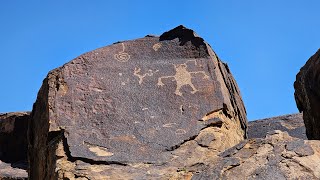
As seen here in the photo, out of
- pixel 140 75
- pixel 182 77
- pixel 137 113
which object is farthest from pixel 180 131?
pixel 140 75

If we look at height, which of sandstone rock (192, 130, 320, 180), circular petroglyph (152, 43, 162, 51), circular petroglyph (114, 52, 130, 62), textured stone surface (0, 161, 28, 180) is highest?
circular petroglyph (152, 43, 162, 51)

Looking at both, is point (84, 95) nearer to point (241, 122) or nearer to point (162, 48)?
point (162, 48)

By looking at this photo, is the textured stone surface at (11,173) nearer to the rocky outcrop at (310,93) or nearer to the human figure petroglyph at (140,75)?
the human figure petroglyph at (140,75)

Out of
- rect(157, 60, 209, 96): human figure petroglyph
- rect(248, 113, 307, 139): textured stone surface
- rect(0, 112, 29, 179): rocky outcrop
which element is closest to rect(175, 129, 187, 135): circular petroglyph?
rect(157, 60, 209, 96): human figure petroglyph

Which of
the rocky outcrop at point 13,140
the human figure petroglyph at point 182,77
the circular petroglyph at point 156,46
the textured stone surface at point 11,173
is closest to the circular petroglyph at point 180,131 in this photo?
the human figure petroglyph at point 182,77

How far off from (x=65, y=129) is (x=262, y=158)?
1.66 meters

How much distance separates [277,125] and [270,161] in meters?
4.09

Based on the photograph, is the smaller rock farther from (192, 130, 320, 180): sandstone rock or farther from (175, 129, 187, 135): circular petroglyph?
(175, 129, 187, 135): circular petroglyph

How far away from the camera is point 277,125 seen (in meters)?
7.32

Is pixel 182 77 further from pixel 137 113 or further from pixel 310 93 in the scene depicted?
pixel 310 93

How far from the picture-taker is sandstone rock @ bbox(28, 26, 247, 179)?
4.14 metres

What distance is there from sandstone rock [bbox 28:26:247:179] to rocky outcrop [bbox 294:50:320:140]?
585mm

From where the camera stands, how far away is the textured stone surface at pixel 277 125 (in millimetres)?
7102

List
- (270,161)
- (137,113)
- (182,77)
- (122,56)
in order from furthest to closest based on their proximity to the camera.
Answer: (122,56), (182,77), (137,113), (270,161)
